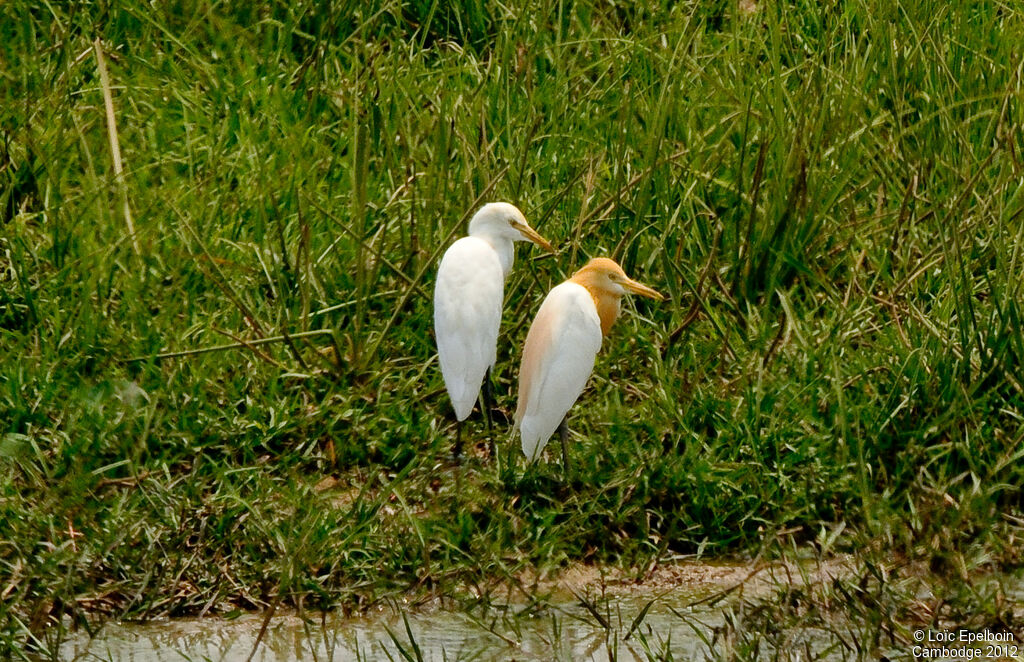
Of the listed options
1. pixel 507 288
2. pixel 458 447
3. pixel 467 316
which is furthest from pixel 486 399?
pixel 507 288

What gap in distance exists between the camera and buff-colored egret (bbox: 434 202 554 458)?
13.6 feet

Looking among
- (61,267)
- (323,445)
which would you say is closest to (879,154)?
(323,445)

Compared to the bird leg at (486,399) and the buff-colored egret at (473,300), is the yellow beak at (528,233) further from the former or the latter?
the bird leg at (486,399)

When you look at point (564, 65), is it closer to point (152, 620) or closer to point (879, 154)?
point (879, 154)

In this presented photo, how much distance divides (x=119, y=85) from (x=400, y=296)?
163cm

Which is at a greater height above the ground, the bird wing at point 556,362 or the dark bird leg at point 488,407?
the bird wing at point 556,362

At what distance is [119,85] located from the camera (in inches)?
222

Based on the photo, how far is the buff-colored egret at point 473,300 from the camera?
414 cm

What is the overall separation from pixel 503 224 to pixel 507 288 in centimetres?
48

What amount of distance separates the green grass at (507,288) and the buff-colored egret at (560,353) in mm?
166

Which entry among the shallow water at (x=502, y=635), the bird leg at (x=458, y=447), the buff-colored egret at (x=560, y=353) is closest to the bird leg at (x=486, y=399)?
the bird leg at (x=458, y=447)

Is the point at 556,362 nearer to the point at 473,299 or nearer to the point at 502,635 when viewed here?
the point at 473,299

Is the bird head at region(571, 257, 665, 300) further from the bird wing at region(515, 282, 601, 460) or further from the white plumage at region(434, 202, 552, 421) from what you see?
the white plumage at region(434, 202, 552, 421)

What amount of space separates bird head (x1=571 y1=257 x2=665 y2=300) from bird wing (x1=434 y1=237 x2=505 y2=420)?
0.25 metres
